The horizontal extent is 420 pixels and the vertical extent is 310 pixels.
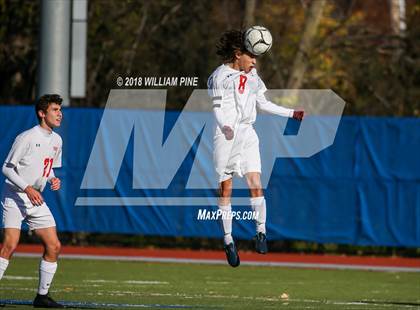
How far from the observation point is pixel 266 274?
757 inches

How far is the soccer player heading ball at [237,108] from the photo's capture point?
38.2ft

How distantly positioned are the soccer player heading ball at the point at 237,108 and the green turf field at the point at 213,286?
2184 millimetres

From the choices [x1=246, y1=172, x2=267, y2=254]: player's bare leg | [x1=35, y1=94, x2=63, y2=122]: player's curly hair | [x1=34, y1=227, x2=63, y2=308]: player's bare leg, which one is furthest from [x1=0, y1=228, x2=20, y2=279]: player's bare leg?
[x1=246, y1=172, x2=267, y2=254]: player's bare leg

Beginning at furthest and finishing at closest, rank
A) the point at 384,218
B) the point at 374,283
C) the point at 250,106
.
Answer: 1. the point at 384,218
2. the point at 374,283
3. the point at 250,106

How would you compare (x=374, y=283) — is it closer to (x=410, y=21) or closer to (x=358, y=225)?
(x=358, y=225)

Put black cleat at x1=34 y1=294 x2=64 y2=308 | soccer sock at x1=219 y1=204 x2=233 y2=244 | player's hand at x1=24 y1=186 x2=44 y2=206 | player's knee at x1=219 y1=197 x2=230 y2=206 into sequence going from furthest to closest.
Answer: black cleat at x1=34 y1=294 x2=64 y2=308 < player's hand at x1=24 y1=186 x2=44 y2=206 < soccer sock at x1=219 y1=204 x2=233 y2=244 < player's knee at x1=219 y1=197 x2=230 y2=206

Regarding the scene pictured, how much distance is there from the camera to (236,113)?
11828 millimetres

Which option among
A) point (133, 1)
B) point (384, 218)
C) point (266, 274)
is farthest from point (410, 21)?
point (266, 274)

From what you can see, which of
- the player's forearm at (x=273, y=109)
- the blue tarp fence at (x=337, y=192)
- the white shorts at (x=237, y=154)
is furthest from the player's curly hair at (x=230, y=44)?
the blue tarp fence at (x=337, y=192)

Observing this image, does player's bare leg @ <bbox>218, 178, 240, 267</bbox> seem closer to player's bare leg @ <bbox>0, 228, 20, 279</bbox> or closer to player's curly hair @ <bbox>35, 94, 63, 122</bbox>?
player's curly hair @ <bbox>35, 94, 63, 122</bbox>

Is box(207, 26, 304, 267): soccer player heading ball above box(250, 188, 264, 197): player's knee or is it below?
above

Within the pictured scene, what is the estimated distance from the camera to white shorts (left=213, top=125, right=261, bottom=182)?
11.8m

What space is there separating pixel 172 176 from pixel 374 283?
5320 millimetres

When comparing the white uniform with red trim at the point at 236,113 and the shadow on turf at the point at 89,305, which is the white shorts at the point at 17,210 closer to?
the shadow on turf at the point at 89,305
